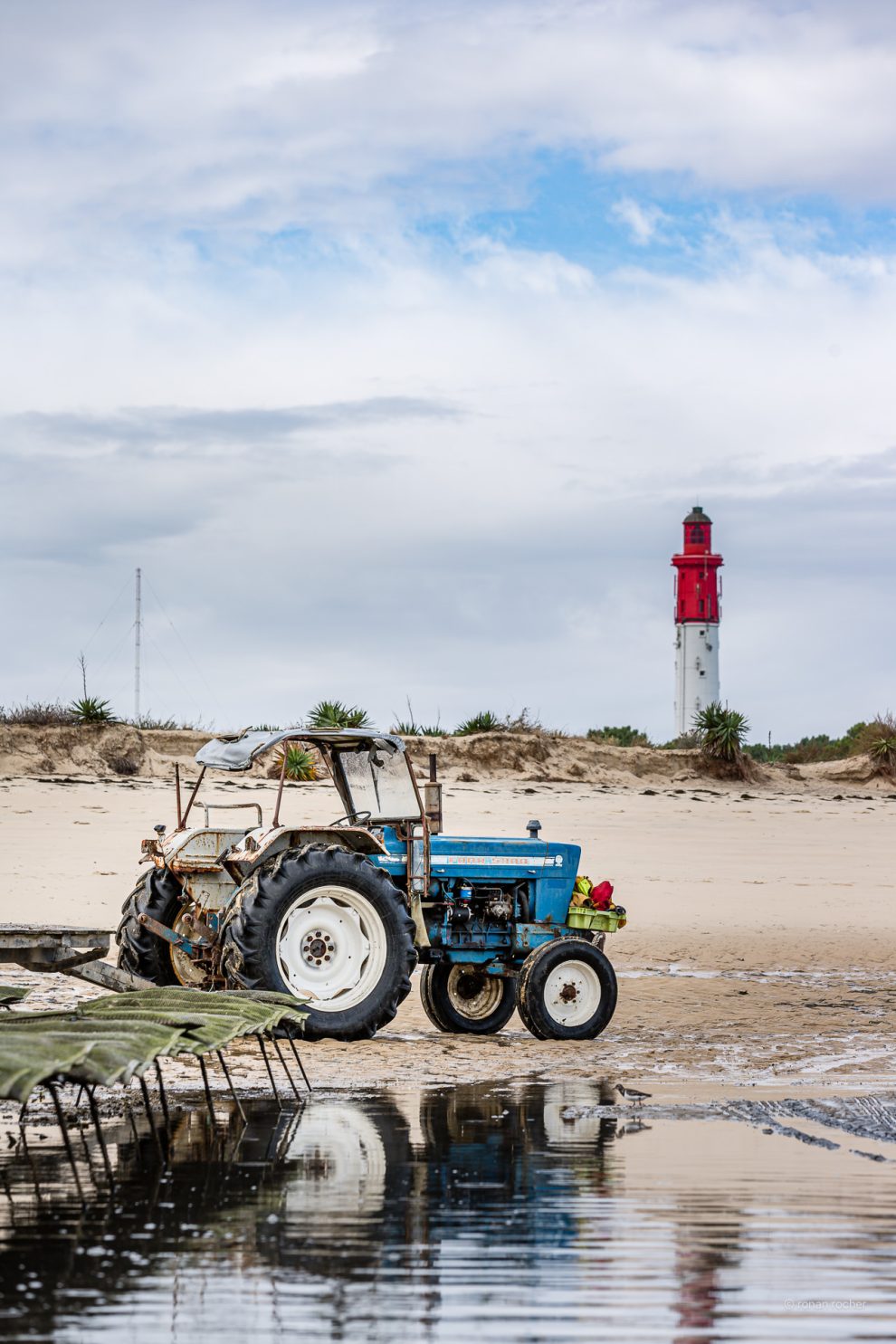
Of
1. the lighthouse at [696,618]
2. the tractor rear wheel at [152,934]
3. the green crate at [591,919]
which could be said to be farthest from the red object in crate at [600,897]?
the lighthouse at [696,618]

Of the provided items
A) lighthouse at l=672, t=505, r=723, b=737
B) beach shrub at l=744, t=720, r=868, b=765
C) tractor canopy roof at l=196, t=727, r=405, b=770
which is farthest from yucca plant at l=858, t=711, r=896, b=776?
tractor canopy roof at l=196, t=727, r=405, b=770

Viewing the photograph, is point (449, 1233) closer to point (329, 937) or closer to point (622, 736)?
point (329, 937)

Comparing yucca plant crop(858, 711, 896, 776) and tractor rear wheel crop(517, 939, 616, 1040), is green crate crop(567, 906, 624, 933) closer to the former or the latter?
tractor rear wheel crop(517, 939, 616, 1040)

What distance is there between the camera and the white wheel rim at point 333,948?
37.4ft

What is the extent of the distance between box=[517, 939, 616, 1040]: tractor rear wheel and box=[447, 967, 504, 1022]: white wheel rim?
89cm

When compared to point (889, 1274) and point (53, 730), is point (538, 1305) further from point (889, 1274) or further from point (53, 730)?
point (53, 730)

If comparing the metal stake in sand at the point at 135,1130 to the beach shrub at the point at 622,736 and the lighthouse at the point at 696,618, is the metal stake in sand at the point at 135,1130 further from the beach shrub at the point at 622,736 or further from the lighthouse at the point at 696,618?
the lighthouse at the point at 696,618

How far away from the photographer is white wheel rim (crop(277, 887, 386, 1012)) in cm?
1140

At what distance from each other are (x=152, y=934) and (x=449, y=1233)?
19.8 ft

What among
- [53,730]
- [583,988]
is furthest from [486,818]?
[583,988]

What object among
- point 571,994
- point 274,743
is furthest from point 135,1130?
point 571,994

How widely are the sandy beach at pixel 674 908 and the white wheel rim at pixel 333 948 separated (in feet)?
1.43

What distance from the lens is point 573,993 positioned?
40.2 ft

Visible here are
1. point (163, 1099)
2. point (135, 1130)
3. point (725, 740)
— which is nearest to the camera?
point (163, 1099)
